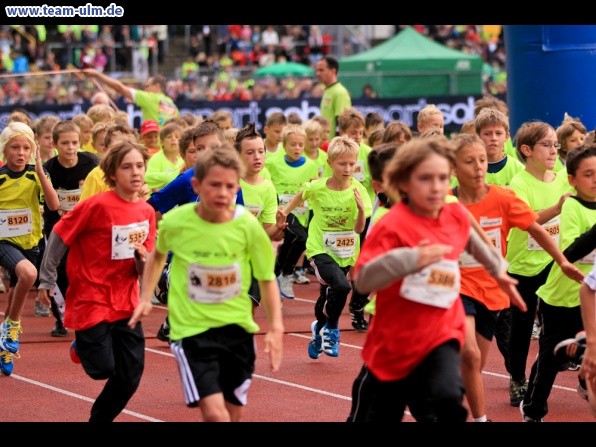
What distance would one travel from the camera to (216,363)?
637cm

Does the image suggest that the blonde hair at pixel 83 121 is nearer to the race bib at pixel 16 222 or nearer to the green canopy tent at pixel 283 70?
the race bib at pixel 16 222

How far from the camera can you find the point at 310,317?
13.0 m

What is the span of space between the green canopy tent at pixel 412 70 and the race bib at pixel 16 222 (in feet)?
58.3

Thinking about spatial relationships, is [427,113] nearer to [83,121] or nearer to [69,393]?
[69,393]

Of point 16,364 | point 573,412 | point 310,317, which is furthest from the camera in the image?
point 310,317

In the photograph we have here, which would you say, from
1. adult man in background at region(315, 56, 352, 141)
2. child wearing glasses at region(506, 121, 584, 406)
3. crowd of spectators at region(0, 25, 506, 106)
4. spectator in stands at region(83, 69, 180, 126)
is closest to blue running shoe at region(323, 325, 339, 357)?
child wearing glasses at region(506, 121, 584, 406)

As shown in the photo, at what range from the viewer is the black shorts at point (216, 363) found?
6.27 m

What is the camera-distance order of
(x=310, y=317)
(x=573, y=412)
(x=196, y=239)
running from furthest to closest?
1. (x=310, y=317)
2. (x=573, y=412)
3. (x=196, y=239)

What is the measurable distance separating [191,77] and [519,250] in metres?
21.5

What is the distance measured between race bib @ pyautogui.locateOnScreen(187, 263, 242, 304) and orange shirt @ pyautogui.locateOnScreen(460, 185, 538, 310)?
1671 mm

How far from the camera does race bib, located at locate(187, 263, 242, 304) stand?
641 centimetres

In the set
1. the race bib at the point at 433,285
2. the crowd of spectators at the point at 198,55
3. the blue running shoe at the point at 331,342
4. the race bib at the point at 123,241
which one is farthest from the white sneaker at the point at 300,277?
the crowd of spectators at the point at 198,55
